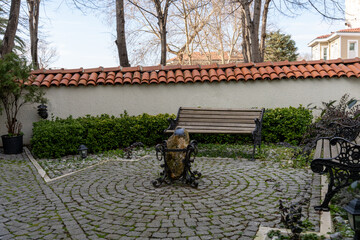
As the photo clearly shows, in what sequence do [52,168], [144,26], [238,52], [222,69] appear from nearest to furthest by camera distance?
1. [52,168]
2. [222,69]
3. [144,26]
4. [238,52]

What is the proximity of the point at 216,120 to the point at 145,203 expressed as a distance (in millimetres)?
4447

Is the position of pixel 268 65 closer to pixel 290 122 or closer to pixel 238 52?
pixel 290 122

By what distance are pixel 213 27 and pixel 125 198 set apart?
24.0 m

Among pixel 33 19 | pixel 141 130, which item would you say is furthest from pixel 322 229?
pixel 33 19

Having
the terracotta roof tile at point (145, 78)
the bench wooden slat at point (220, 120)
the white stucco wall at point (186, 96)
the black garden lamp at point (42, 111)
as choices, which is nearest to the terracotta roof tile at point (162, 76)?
the white stucco wall at point (186, 96)

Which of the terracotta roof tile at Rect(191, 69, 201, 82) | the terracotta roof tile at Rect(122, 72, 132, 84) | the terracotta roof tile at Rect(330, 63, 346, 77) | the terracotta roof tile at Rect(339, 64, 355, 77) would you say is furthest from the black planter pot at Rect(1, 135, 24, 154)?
the terracotta roof tile at Rect(339, 64, 355, 77)

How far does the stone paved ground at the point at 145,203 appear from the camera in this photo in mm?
3355

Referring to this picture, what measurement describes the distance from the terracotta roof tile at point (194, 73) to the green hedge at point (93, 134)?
143cm

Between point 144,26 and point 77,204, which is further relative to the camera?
point 144,26

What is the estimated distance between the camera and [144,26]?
25.6 m

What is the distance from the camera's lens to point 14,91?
8.19 meters

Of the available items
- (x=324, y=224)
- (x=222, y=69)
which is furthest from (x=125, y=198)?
(x=222, y=69)

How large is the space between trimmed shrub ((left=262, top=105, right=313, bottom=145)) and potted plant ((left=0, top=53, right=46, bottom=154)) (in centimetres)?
644

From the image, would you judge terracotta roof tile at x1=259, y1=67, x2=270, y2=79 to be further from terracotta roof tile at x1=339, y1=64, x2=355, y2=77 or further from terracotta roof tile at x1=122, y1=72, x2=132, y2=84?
terracotta roof tile at x1=122, y1=72, x2=132, y2=84
